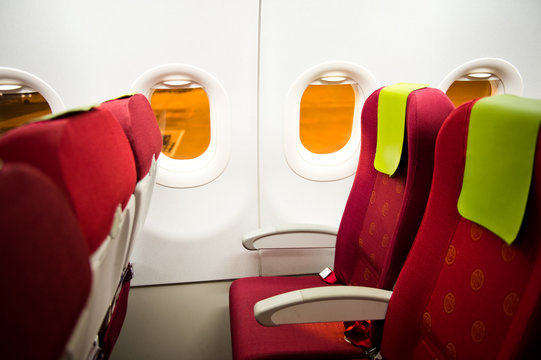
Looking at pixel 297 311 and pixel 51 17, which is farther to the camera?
pixel 51 17

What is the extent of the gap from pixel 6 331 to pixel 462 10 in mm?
2393

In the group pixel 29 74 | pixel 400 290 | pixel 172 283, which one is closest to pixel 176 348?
pixel 172 283

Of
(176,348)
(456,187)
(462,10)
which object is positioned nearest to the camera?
(456,187)

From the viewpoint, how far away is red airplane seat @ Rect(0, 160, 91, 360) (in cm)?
37

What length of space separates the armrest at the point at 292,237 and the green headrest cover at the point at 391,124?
1.74ft

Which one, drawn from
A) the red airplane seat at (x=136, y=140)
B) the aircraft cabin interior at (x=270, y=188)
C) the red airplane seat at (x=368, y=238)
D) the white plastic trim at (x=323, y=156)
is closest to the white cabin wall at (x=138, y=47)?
the aircraft cabin interior at (x=270, y=188)

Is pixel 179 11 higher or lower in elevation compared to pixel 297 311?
higher

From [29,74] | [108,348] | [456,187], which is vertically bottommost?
[108,348]

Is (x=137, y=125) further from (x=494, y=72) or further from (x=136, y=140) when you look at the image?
(x=494, y=72)

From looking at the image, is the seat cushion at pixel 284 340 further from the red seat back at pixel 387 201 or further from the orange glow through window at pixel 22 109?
the orange glow through window at pixel 22 109

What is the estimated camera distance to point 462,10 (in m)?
2.03

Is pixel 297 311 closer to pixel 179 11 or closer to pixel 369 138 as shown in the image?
pixel 369 138

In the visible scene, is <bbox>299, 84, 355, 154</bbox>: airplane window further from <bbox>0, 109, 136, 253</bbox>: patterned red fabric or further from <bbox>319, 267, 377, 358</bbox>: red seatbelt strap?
<bbox>0, 109, 136, 253</bbox>: patterned red fabric

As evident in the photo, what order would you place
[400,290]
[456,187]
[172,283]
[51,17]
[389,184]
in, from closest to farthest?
[456,187] → [400,290] → [389,184] → [51,17] → [172,283]
